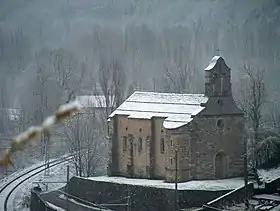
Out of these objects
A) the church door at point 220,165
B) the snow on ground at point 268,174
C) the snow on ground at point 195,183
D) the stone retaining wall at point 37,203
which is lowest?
the stone retaining wall at point 37,203

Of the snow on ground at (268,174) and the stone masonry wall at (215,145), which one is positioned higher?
the stone masonry wall at (215,145)

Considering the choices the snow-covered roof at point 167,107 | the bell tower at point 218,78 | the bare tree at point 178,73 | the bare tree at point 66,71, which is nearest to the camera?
the bell tower at point 218,78

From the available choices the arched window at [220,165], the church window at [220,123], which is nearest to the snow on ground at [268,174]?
the arched window at [220,165]

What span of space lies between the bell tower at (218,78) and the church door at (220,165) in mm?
2902

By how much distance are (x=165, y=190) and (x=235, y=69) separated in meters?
32.6

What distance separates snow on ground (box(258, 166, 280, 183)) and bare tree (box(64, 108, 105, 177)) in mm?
9737

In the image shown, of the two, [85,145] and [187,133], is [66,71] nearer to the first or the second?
[85,145]

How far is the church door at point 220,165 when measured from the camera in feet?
97.7

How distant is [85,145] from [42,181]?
12.4 feet

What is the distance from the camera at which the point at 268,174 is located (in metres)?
30.6

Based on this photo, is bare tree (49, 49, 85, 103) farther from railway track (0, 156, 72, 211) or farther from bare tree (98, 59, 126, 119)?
railway track (0, 156, 72, 211)

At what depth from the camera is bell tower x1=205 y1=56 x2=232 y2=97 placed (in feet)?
96.0

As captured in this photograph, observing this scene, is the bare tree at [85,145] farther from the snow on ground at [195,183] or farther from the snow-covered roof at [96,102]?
the snow on ground at [195,183]

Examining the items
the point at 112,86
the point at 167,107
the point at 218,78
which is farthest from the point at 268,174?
the point at 112,86
